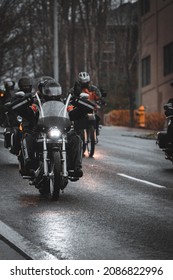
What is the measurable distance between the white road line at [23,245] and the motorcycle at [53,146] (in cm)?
209

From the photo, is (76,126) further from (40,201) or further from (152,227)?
(152,227)

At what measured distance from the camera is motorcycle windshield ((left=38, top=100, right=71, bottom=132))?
1254cm

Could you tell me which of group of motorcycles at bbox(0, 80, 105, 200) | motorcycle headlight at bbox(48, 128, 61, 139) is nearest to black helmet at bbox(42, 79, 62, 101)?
group of motorcycles at bbox(0, 80, 105, 200)

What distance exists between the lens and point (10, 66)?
54062 millimetres

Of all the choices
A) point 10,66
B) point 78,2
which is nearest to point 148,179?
point 78,2

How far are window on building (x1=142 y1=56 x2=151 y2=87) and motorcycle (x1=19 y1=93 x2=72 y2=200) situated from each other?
118 feet

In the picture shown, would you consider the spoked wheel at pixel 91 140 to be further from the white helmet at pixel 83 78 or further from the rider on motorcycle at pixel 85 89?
the white helmet at pixel 83 78

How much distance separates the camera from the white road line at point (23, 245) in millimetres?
8578

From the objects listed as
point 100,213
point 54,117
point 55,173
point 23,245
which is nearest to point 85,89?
point 54,117

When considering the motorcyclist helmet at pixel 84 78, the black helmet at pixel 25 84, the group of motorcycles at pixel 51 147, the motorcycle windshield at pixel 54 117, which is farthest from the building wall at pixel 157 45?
the motorcycle windshield at pixel 54 117

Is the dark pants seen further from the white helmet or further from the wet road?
the white helmet

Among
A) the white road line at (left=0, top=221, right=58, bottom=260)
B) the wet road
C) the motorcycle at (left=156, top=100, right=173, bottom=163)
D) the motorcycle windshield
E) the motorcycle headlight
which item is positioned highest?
the motorcycle windshield
